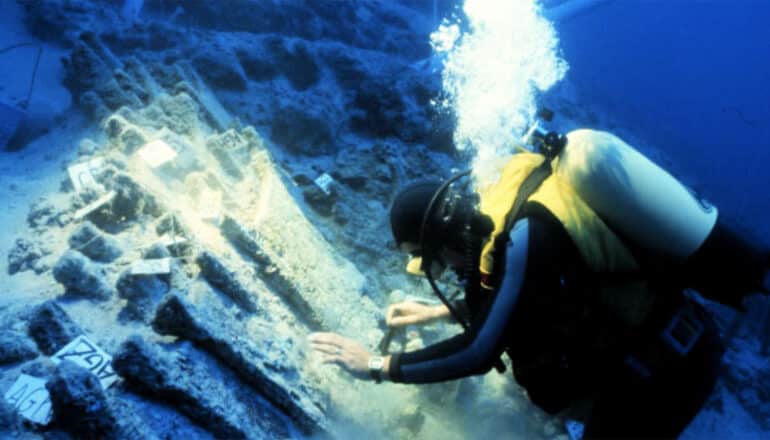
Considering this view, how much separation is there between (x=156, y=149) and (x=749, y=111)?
30428 millimetres

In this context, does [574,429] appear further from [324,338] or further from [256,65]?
[256,65]

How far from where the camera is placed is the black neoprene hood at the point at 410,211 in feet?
7.64

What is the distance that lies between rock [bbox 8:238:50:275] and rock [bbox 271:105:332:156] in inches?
254

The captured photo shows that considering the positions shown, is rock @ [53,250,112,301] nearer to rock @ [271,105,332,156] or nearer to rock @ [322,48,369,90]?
rock @ [271,105,332,156]

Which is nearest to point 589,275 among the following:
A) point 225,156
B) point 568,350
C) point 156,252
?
point 568,350

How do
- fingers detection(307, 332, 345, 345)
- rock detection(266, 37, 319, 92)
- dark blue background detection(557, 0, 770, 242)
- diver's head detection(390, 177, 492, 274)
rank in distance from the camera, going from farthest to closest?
dark blue background detection(557, 0, 770, 242), rock detection(266, 37, 319, 92), fingers detection(307, 332, 345, 345), diver's head detection(390, 177, 492, 274)

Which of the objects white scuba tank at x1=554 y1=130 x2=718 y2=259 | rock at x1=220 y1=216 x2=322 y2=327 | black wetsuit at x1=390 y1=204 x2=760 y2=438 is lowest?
rock at x1=220 y1=216 x2=322 y2=327

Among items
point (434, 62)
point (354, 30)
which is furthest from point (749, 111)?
point (354, 30)

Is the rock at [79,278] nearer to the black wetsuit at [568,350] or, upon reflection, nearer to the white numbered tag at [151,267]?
the white numbered tag at [151,267]

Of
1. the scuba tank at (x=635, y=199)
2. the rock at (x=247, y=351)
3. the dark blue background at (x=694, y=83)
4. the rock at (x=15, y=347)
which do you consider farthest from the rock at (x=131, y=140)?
A: the dark blue background at (x=694, y=83)

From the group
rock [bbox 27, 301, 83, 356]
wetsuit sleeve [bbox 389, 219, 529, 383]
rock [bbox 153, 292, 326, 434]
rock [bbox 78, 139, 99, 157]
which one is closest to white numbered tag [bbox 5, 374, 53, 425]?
rock [bbox 27, 301, 83, 356]

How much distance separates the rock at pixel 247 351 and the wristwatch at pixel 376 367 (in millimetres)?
807

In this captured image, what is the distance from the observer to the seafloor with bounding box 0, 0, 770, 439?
238 cm

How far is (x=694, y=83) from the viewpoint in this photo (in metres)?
24.2
